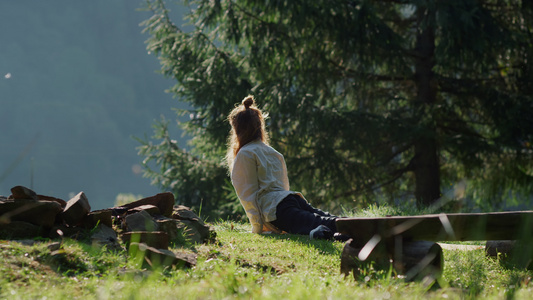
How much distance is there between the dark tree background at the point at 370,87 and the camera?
10.8m

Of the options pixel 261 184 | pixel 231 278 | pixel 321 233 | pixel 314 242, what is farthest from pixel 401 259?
pixel 261 184

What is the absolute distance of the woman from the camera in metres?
5.67

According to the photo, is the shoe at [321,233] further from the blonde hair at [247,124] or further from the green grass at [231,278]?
the blonde hair at [247,124]

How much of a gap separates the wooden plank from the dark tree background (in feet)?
24.1

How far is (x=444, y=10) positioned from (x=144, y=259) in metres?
8.88

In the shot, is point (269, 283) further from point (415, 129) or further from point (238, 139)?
point (415, 129)

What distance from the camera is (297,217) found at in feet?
18.3

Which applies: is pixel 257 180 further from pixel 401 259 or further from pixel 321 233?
pixel 401 259

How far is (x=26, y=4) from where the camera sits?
123 metres

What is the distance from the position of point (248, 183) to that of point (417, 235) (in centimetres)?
298

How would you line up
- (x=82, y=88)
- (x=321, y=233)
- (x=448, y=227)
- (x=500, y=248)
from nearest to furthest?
(x=448, y=227) < (x=500, y=248) < (x=321, y=233) < (x=82, y=88)

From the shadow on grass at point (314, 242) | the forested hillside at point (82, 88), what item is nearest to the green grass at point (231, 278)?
the shadow on grass at point (314, 242)

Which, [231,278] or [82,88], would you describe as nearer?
[231,278]

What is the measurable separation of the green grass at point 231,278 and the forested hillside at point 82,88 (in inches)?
4762
